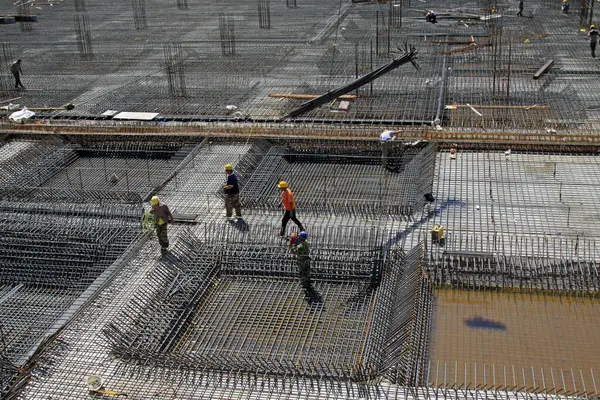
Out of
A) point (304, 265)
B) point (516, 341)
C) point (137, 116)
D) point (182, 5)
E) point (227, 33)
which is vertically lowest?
point (516, 341)

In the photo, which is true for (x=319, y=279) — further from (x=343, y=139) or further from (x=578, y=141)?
(x=578, y=141)

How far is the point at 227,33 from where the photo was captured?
938 inches

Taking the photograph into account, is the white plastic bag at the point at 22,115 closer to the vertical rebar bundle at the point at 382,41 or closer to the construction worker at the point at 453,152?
the construction worker at the point at 453,152

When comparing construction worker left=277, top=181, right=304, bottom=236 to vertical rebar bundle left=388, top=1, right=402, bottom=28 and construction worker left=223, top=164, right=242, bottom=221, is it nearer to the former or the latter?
construction worker left=223, top=164, right=242, bottom=221

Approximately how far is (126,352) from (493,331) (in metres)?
4.11

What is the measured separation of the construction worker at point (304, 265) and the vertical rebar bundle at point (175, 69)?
8774 millimetres

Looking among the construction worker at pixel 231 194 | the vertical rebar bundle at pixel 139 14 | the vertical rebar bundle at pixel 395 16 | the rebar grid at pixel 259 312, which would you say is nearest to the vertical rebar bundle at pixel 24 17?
the vertical rebar bundle at pixel 139 14

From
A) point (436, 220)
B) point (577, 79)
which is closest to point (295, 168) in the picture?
point (436, 220)

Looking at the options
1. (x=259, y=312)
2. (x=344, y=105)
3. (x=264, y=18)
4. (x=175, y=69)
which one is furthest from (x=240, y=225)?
(x=264, y=18)

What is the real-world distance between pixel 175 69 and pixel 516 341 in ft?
44.5

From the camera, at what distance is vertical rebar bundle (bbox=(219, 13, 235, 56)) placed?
21.2 metres

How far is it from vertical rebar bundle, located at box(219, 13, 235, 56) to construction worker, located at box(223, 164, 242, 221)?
11011mm

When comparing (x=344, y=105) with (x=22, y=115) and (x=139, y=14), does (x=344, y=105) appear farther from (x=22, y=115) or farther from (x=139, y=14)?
(x=139, y=14)

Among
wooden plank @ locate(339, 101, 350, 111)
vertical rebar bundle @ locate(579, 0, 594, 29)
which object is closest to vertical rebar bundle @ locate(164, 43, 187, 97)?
wooden plank @ locate(339, 101, 350, 111)
